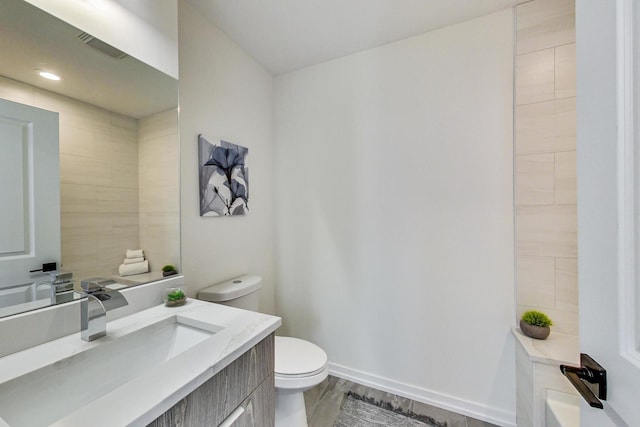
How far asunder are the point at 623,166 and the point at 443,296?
1.38m

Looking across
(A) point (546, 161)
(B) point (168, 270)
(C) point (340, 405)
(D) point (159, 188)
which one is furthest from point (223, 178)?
(A) point (546, 161)

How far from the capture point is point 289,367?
4.23ft

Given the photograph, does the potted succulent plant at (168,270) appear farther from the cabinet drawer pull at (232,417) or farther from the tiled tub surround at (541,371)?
the tiled tub surround at (541,371)

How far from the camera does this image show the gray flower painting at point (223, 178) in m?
1.49

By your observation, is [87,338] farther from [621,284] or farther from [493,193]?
[493,193]

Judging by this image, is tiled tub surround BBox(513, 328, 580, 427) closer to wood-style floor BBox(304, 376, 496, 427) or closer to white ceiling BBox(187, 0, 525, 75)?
wood-style floor BBox(304, 376, 496, 427)

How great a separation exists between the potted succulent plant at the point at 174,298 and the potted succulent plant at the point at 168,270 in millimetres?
104

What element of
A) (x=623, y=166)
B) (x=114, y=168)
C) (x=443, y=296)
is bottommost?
(x=443, y=296)

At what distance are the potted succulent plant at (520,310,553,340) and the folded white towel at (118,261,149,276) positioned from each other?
1988 mm

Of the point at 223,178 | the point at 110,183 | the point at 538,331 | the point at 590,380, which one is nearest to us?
the point at 590,380

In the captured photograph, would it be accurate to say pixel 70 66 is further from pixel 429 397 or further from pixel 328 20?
pixel 429 397

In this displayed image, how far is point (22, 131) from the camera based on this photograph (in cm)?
79

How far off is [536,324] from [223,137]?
7.06 feet

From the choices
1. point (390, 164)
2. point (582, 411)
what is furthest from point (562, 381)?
point (390, 164)
